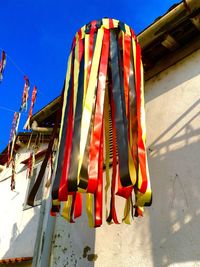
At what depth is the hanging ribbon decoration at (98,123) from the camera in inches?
87.7

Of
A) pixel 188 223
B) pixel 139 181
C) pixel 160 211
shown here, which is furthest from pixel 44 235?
pixel 139 181

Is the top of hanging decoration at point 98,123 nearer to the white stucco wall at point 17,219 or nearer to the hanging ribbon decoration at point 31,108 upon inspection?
the hanging ribbon decoration at point 31,108

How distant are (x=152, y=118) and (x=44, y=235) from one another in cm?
252

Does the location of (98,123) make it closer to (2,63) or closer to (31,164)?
(2,63)

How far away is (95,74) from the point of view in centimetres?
280

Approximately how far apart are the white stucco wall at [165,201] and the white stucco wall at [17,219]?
8.79ft

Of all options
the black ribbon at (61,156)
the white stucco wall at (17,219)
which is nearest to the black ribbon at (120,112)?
the black ribbon at (61,156)

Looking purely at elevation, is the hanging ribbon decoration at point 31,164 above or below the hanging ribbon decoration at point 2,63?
below

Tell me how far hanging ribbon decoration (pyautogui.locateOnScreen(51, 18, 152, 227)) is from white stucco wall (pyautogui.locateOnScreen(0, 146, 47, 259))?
14.4ft

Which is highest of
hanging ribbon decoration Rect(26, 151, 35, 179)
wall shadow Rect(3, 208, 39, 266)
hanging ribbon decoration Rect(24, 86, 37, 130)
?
hanging ribbon decoration Rect(24, 86, 37, 130)

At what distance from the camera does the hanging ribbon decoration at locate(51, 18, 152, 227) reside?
223 centimetres

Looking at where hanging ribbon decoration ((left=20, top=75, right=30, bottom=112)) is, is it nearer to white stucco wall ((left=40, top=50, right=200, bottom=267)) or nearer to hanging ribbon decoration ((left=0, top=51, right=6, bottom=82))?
hanging ribbon decoration ((left=0, top=51, right=6, bottom=82))

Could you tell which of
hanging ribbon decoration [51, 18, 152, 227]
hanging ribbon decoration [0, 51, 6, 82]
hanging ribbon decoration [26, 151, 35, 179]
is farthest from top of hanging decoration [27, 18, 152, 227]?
hanging ribbon decoration [26, 151, 35, 179]

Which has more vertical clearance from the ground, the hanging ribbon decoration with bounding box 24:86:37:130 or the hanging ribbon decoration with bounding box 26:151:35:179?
the hanging ribbon decoration with bounding box 24:86:37:130
